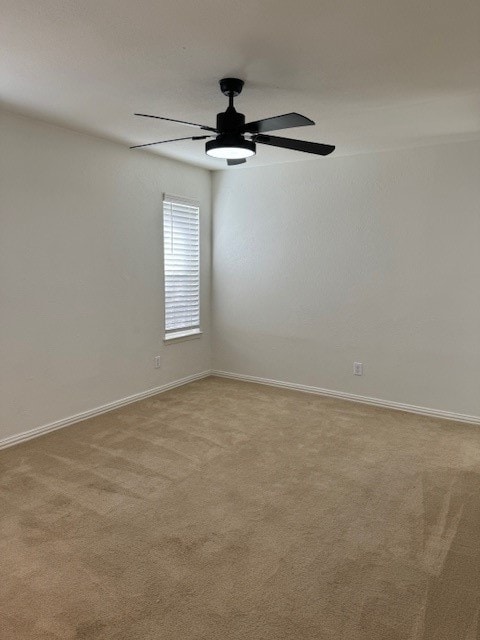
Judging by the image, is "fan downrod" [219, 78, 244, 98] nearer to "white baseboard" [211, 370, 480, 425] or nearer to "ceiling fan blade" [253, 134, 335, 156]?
"ceiling fan blade" [253, 134, 335, 156]

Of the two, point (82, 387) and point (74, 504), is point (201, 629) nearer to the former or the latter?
point (74, 504)

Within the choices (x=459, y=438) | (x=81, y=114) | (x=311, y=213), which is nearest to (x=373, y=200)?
(x=311, y=213)

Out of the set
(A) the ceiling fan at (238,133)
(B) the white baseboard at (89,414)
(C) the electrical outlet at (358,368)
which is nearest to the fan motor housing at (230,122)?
(A) the ceiling fan at (238,133)

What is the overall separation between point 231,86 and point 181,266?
8.52ft

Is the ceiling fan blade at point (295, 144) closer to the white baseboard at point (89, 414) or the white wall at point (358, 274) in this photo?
the white wall at point (358, 274)

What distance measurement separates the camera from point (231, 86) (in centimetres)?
269

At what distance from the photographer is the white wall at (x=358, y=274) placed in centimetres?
405

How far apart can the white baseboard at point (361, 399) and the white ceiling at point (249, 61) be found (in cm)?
243

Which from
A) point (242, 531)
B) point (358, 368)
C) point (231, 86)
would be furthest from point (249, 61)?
point (358, 368)

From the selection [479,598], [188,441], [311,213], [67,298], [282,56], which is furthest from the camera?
[311,213]

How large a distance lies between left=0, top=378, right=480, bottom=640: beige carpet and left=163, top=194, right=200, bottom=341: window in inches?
55.3

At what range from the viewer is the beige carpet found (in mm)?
1851

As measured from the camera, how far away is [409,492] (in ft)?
9.39

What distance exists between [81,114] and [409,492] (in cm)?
341
